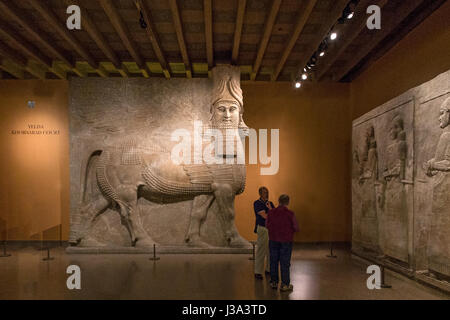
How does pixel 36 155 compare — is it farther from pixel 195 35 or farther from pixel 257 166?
pixel 257 166

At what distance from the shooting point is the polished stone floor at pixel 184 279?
3869 millimetres

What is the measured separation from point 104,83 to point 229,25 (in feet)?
9.25

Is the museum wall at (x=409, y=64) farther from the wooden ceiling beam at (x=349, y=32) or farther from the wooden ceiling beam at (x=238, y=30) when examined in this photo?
the wooden ceiling beam at (x=238, y=30)

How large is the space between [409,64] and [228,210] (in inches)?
154

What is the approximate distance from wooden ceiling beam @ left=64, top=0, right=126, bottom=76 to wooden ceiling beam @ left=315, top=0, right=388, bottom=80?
3845 mm

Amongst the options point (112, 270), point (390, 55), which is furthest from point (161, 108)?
point (390, 55)

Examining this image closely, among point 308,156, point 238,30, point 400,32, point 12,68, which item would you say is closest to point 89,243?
point 12,68

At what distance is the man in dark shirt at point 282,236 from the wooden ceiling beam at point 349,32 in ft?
9.62

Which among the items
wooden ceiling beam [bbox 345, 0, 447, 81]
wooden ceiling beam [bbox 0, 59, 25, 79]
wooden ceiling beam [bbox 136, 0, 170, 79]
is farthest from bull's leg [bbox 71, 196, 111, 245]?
wooden ceiling beam [bbox 345, 0, 447, 81]

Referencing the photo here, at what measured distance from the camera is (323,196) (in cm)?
717

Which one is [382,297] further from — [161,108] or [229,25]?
[161,108]

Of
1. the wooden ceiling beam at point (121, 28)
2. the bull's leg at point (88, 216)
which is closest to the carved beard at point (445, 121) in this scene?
the wooden ceiling beam at point (121, 28)

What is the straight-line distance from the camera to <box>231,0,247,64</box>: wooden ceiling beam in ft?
14.4

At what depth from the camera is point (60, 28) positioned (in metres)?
4.91
